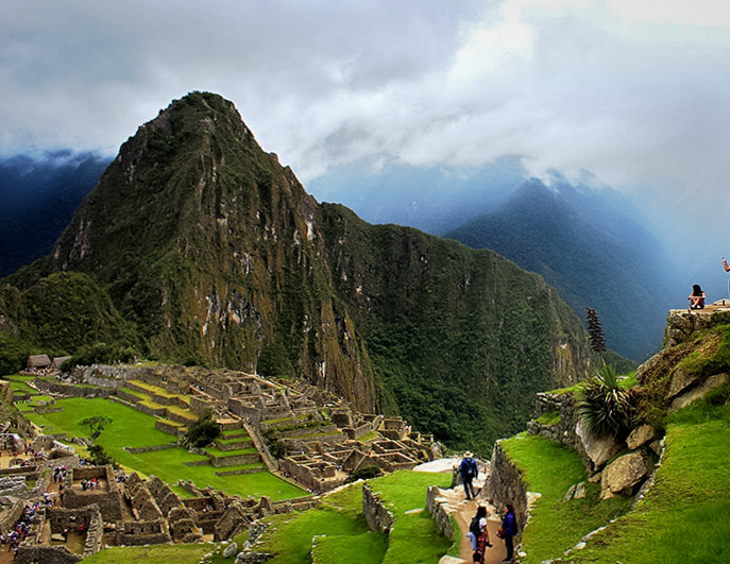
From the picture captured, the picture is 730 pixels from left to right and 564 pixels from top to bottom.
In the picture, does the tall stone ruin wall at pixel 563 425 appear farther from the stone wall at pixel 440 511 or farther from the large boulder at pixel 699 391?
the stone wall at pixel 440 511

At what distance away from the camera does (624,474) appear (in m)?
10.7

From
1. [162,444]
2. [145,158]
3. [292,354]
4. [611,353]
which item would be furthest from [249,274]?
[162,444]

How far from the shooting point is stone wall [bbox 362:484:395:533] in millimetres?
16422

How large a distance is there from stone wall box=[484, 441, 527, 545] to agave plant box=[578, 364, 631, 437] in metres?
1.93

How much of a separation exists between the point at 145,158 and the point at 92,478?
181 meters

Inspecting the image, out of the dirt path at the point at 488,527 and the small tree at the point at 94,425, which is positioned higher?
the small tree at the point at 94,425

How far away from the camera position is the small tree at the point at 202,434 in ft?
167

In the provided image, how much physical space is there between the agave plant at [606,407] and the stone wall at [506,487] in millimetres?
1933

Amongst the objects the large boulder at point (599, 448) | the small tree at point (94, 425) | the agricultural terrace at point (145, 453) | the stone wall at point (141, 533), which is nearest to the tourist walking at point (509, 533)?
the large boulder at point (599, 448)

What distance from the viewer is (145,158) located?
193 metres

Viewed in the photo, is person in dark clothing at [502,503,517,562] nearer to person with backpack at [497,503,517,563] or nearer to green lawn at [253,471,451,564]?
person with backpack at [497,503,517,563]

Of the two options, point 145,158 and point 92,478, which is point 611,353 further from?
point 92,478

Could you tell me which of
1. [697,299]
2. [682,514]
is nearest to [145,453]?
[697,299]

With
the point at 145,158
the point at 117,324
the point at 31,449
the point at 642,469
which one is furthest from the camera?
the point at 145,158
